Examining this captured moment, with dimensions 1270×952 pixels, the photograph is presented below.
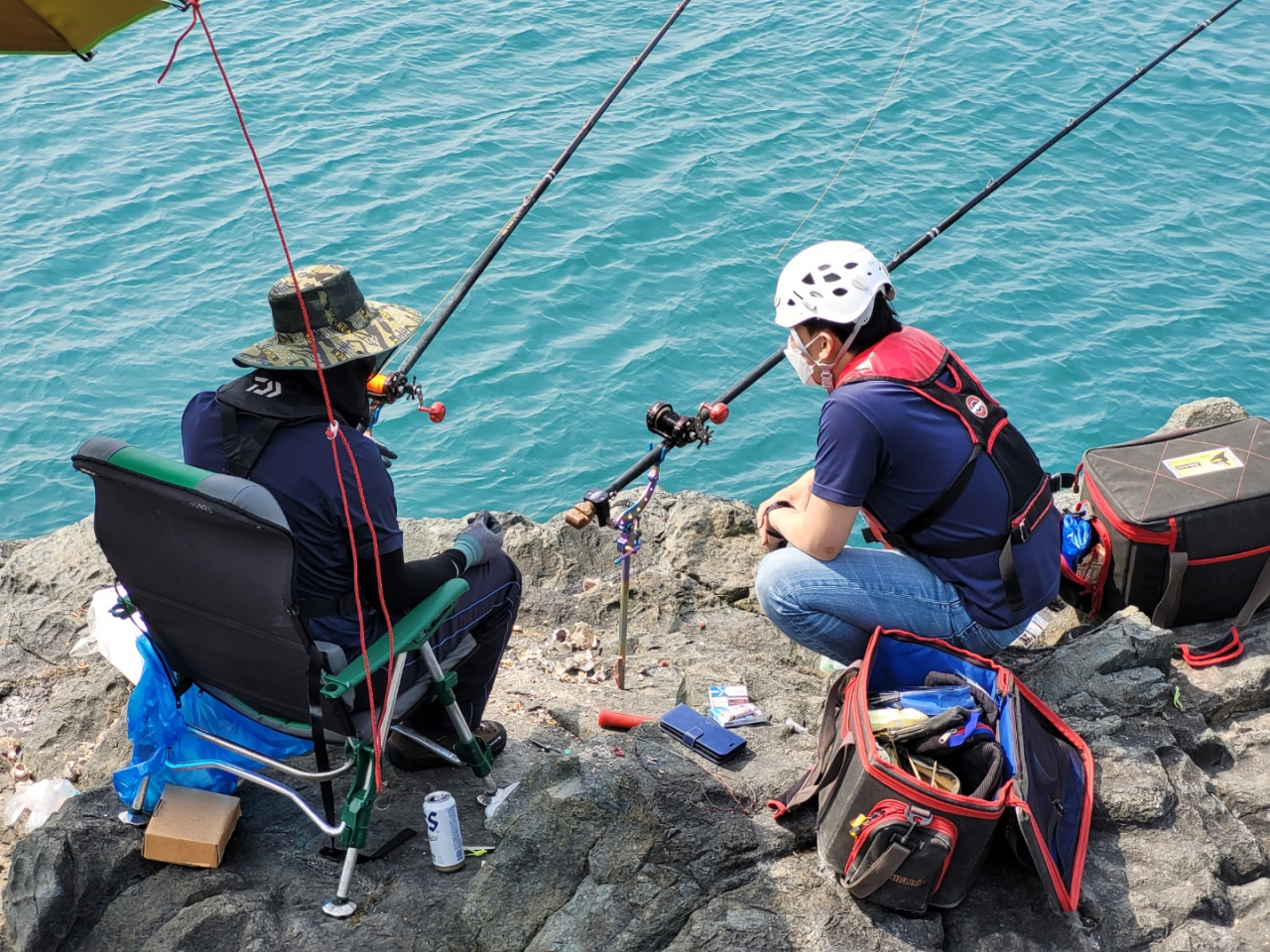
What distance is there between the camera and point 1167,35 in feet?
38.2

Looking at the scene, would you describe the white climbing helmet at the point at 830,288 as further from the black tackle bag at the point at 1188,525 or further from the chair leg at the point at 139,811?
the chair leg at the point at 139,811

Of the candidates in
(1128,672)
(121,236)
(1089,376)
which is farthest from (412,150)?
(1128,672)

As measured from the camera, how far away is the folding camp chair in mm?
2650

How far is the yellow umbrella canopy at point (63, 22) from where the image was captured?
3.37 m

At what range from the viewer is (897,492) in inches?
126

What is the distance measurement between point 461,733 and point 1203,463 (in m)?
2.70

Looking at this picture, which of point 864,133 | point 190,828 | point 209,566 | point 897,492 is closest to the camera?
point 209,566

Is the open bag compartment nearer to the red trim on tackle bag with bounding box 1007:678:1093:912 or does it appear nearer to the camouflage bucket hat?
the red trim on tackle bag with bounding box 1007:678:1093:912

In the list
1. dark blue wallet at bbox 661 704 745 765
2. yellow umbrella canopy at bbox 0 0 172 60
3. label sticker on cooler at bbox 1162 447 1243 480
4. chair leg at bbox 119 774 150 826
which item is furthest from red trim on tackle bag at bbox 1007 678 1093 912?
yellow umbrella canopy at bbox 0 0 172 60

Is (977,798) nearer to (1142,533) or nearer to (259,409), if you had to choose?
(1142,533)

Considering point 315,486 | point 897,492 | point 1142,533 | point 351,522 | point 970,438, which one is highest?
point 315,486

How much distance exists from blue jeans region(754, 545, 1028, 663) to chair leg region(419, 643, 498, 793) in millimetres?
960

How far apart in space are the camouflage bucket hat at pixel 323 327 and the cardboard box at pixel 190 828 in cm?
121

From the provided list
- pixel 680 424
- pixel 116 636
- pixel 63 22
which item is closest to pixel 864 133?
pixel 680 424
